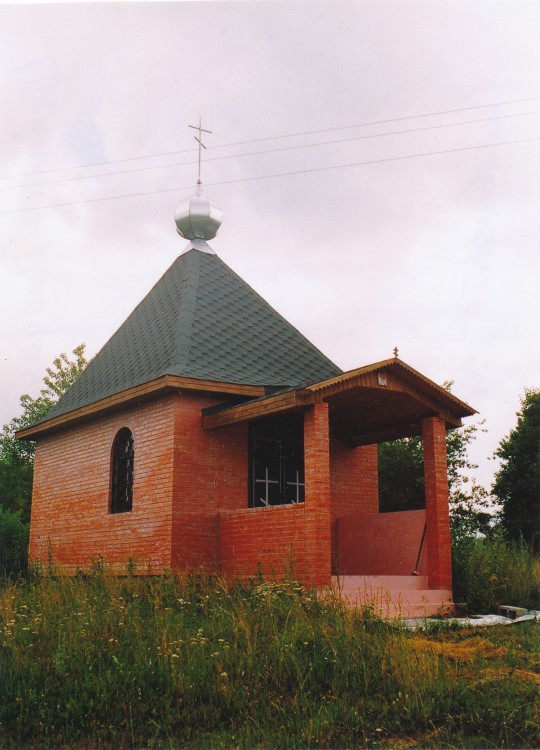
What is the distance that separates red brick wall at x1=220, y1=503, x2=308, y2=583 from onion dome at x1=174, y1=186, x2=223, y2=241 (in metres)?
7.10

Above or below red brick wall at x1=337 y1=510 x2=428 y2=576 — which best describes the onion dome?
above

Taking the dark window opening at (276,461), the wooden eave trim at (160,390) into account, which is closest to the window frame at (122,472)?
the wooden eave trim at (160,390)

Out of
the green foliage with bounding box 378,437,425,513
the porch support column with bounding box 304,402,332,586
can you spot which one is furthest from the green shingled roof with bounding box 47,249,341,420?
the green foliage with bounding box 378,437,425,513

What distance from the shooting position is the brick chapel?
35.0 feet

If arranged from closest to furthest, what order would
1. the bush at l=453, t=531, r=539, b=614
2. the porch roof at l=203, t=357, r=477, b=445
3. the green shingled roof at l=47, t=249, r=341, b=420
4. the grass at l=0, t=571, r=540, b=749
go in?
1. the grass at l=0, t=571, r=540, b=749
2. the porch roof at l=203, t=357, r=477, b=445
3. the bush at l=453, t=531, r=539, b=614
4. the green shingled roof at l=47, t=249, r=341, b=420

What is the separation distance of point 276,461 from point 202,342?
2.31 meters

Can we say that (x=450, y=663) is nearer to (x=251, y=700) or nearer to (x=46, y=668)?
(x=251, y=700)

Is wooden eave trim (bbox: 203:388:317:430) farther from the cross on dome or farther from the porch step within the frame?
the cross on dome

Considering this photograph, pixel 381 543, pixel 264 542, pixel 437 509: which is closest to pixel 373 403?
pixel 437 509

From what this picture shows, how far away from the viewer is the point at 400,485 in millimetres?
21594

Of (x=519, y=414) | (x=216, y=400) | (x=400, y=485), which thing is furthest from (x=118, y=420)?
(x=519, y=414)

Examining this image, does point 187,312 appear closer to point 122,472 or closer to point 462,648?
point 122,472

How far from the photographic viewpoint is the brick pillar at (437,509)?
1133 centimetres

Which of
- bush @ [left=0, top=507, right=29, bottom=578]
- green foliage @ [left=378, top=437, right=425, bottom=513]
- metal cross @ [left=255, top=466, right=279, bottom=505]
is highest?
green foliage @ [left=378, top=437, right=425, bottom=513]
